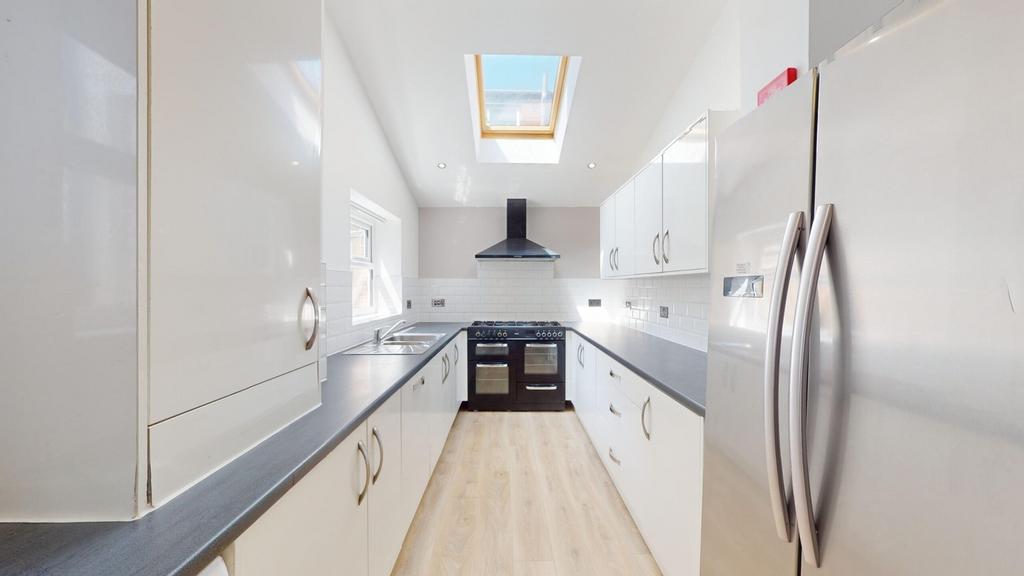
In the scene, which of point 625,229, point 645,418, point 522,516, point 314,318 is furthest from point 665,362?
point 314,318

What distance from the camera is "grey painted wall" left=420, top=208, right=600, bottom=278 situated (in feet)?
14.8

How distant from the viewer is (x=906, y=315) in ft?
1.74

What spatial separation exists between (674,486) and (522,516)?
102cm

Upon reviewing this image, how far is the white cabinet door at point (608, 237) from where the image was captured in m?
3.31

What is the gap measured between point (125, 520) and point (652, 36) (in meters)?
3.08

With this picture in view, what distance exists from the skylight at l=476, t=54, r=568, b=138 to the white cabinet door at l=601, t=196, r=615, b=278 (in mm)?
951

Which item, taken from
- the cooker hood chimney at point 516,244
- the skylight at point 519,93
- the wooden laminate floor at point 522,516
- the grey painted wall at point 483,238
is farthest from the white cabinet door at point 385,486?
the grey painted wall at point 483,238

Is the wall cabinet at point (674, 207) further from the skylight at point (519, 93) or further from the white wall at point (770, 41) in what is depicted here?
the skylight at point (519, 93)

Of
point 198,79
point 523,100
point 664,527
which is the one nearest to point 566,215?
point 523,100

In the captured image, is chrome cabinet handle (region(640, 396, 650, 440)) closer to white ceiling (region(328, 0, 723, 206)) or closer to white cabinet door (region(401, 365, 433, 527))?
white cabinet door (region(401, 365, 433, 527))

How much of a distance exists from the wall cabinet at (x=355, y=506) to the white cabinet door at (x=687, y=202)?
153 centimetres

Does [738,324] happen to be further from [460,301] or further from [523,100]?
[460,301]

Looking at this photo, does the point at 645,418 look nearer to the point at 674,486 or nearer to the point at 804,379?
the point at 674,486

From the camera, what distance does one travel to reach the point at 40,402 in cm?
62
